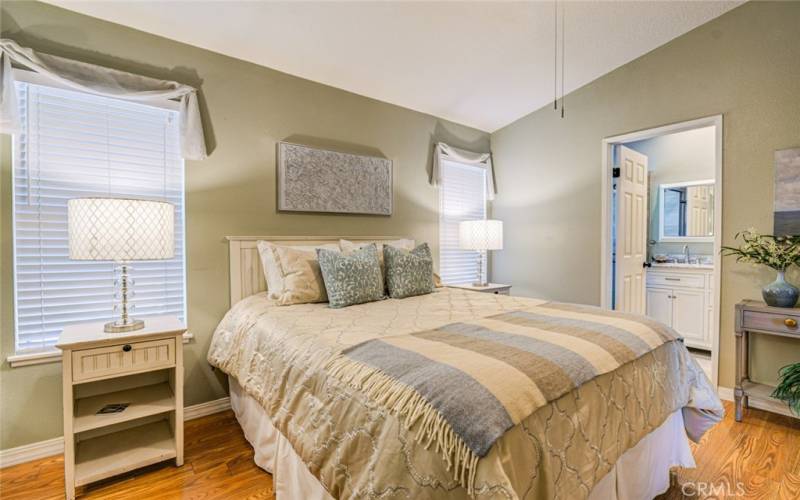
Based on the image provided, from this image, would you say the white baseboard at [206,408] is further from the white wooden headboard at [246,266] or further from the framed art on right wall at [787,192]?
the framed art on right wall at [787,192]

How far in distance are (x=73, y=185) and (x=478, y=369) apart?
2.41 meters

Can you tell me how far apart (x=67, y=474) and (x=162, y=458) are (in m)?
0.36

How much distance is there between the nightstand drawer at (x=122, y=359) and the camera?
1714 millimetres

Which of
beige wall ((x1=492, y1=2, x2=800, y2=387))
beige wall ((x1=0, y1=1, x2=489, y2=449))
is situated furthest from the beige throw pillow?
beige wall ((x1=492, y1=2, x2=800, y2=387))

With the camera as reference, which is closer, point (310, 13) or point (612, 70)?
point (310, 13)

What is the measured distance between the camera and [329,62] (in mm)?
2781

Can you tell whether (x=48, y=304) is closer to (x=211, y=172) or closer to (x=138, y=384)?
(x=138, y=384)

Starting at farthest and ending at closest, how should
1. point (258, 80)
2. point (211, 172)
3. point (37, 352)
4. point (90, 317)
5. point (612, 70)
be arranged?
point (612, 70)
point (258, 80)
point (211, 172)
point (90, 317)
point (37, 352)

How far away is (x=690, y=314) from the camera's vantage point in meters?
3.87

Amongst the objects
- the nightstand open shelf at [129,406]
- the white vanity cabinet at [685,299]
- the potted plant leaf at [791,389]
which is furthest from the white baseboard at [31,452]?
the white vanity cabinet at [685,299]

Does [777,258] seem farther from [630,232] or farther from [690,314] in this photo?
[690,314]

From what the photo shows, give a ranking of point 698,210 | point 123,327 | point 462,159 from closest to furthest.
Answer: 1. point 123,327
2. point 462,159
3. point 698,210

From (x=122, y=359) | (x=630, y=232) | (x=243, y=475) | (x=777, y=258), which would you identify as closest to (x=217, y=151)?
(x=122, y=359)

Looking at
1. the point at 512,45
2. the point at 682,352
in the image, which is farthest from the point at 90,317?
the point at 512,45
